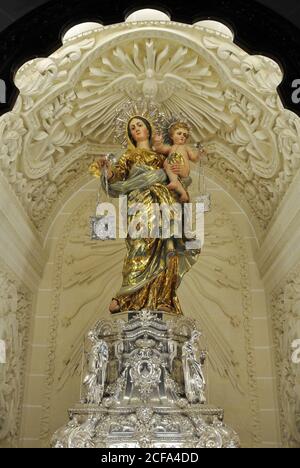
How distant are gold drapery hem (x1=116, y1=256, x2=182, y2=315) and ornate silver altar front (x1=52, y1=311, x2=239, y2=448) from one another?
0.15m

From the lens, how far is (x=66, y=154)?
6020 mm

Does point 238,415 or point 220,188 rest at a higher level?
point 220,188

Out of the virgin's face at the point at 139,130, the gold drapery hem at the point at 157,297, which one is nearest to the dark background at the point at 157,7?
the virgin's face at the point at 139,130

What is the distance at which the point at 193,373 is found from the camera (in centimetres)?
389

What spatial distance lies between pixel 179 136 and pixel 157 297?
1551mm

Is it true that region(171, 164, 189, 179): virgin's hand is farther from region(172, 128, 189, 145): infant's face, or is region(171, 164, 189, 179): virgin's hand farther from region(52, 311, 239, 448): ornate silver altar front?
region(52, 311, 239, 448): ornate silver altar front

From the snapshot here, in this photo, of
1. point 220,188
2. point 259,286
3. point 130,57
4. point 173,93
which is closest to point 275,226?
point 259,286

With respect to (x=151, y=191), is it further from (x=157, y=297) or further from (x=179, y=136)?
(x=157, y=297)

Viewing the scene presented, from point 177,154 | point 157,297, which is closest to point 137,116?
point 177,154

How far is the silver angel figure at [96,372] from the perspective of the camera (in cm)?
376

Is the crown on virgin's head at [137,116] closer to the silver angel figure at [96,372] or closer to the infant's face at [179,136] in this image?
the infant's face at [179,136]

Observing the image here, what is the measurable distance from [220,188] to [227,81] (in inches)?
59.3

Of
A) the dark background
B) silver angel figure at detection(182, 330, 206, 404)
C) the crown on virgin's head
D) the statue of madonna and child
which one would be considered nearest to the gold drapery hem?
the statue of madonna and child
